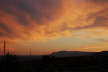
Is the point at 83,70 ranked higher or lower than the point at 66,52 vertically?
lower

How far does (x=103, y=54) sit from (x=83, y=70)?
5.10 m

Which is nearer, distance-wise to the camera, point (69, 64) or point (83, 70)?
point (83, 70)

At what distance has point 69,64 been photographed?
28594mm

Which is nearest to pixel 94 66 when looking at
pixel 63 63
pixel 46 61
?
pixel 63 63

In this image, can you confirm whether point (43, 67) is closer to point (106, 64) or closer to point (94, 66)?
point (94, 66)

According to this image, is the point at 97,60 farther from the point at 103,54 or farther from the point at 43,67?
the point at 43,67

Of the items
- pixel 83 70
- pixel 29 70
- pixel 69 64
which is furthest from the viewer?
pixel 69 64

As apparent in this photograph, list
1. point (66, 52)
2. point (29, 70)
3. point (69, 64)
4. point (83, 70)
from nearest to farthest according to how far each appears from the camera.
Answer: point (29, 70) < point (83, 70) < point (69, 64) < point (66, 52)

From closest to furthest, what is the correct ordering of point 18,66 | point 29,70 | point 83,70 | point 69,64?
1. point 29,70
2. point 18,66
3. point 83,70
4. point 69,64

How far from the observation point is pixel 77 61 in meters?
29.1

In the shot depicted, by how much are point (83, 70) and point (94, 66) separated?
70.2 inches

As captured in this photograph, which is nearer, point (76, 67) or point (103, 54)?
point (76, 67)

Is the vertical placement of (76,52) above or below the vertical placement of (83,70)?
above

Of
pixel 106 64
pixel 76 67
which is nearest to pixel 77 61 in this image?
pixel 76 67
